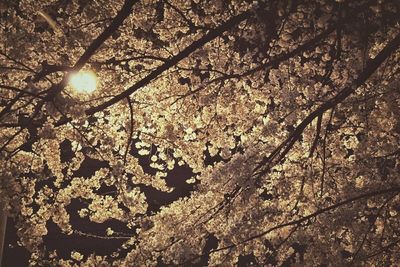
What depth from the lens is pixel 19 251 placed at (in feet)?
40.8

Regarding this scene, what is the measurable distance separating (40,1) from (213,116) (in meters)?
2.81

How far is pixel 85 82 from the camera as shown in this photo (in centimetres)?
554

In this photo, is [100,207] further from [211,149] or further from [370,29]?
[370,29]

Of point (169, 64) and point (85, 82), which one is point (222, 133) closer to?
point (85, 82)

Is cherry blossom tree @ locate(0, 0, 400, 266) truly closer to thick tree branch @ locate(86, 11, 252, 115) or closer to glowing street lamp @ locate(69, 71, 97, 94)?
glowing street lamp @ locate(69, 71, 97, 94)

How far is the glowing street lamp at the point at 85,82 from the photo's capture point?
17.1ft

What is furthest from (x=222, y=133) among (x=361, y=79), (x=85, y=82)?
(x=361, y=79)

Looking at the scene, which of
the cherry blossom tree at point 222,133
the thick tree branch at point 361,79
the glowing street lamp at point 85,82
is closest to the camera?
the thick tree branch at point 361,79

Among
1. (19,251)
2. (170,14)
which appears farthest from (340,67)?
(19,251)

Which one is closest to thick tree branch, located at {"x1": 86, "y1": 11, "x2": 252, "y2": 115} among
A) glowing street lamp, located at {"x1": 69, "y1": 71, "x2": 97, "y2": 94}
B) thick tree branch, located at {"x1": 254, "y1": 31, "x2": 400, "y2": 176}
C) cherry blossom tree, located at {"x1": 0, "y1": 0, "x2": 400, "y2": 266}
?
cherry blossom tree, located at {"x1": 0, "y1": 0, "x2": 400, "y2": 266}

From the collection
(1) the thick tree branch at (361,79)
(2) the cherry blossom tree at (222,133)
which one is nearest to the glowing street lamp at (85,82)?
(2) the cherry blossom tree at (222,133)

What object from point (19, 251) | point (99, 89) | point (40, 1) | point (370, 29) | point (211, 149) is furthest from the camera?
point (19, 251)

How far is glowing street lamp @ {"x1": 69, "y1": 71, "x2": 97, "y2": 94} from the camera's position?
5200mm

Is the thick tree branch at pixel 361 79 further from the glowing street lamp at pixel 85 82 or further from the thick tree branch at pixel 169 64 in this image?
the glowing street lamp at pixel 85 82
